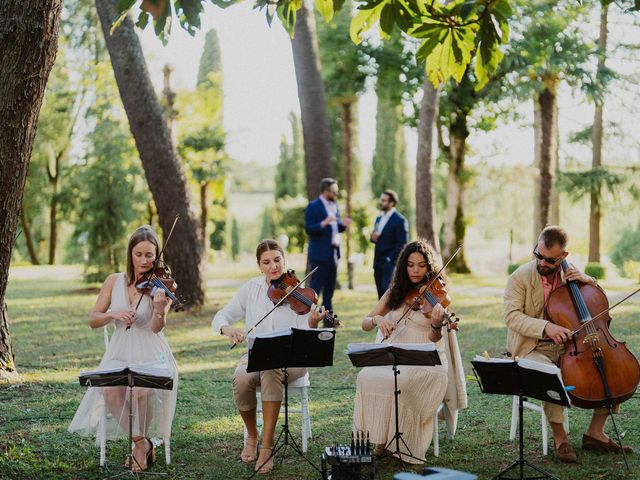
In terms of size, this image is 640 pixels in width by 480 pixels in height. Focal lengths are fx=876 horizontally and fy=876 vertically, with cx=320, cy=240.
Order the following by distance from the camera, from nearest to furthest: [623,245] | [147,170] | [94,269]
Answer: [147,170] → [94,269] → [623,245]

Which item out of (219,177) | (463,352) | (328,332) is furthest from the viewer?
(219,177)

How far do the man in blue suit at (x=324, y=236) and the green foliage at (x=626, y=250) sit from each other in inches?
533

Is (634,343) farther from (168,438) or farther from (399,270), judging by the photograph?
(168,438)

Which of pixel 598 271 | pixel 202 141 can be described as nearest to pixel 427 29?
pixel 598 271

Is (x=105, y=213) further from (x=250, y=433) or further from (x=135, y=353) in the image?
(x=250, y=433)

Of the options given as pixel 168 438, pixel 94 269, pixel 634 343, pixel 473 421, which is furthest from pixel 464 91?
pixel 168 438

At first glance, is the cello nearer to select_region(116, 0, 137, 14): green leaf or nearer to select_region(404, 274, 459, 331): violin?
select_region(404, 274, 459, 331): violin

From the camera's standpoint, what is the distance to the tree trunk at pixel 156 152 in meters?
12.4

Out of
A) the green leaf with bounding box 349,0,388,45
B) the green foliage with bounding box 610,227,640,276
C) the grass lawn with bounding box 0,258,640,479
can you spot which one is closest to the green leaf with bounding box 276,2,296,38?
the green leaf with bounding box 349,0,388,45

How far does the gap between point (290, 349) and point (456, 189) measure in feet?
58.0

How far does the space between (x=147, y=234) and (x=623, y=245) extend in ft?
66.9

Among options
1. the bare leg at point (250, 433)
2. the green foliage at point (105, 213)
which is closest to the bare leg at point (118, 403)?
the bare leg at point (250, 433)

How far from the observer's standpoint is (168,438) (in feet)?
18.7

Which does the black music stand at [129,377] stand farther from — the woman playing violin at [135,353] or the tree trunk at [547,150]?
the tree trunk at [547,150]
